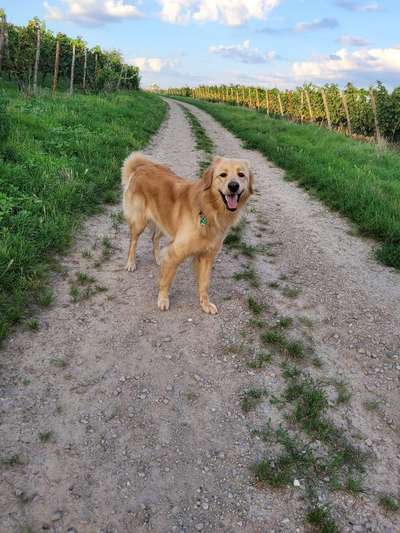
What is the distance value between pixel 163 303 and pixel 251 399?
146 cm

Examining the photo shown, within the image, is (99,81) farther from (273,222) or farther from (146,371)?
(146,371)

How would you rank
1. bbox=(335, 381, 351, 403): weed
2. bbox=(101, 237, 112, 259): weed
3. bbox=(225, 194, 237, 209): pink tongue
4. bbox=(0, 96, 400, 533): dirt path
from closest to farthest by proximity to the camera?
1. bbox=(0, 96, 400, 533): dirt path
2. bbox=(335, 381, 351, 403): weed
3. bbox=(225, 194, 237, 209): pink tongue
4. bbox=(101, 237, 112, 259): weed

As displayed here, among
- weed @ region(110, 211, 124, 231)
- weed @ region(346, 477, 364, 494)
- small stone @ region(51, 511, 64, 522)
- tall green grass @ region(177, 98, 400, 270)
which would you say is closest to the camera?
small stone @ region(51, 511, 64, 522)

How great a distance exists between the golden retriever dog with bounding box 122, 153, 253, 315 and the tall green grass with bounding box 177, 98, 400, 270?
2.85 meters

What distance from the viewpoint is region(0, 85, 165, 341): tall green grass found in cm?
399

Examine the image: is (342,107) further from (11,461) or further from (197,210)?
(11,461)

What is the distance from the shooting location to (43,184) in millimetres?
5848

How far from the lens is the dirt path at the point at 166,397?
2145 mm

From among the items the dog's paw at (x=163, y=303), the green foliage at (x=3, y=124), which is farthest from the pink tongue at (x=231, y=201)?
the green foliage at (x=3, y=124)

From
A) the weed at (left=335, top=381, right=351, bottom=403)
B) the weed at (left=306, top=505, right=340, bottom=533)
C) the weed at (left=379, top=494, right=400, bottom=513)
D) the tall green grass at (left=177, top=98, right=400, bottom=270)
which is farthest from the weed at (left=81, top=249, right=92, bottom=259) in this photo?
the tall green grass at (left=177, top=98, right=400, bottom=270)

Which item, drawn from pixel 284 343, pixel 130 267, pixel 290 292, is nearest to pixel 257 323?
pixel 284 343

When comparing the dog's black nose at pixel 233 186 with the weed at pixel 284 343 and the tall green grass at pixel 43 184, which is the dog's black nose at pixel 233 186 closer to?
the weed at pixel 284 343

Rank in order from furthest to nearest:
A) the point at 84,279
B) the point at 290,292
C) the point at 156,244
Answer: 1. the point at 156,244
2. the point at 290,292
3. the point at 84,279

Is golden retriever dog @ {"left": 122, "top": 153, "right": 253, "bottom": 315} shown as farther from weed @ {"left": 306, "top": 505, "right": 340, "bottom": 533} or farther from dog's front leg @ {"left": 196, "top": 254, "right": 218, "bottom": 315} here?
weed @ {"left": 306, "top": 505, "right": 340, "bottom": 533}
